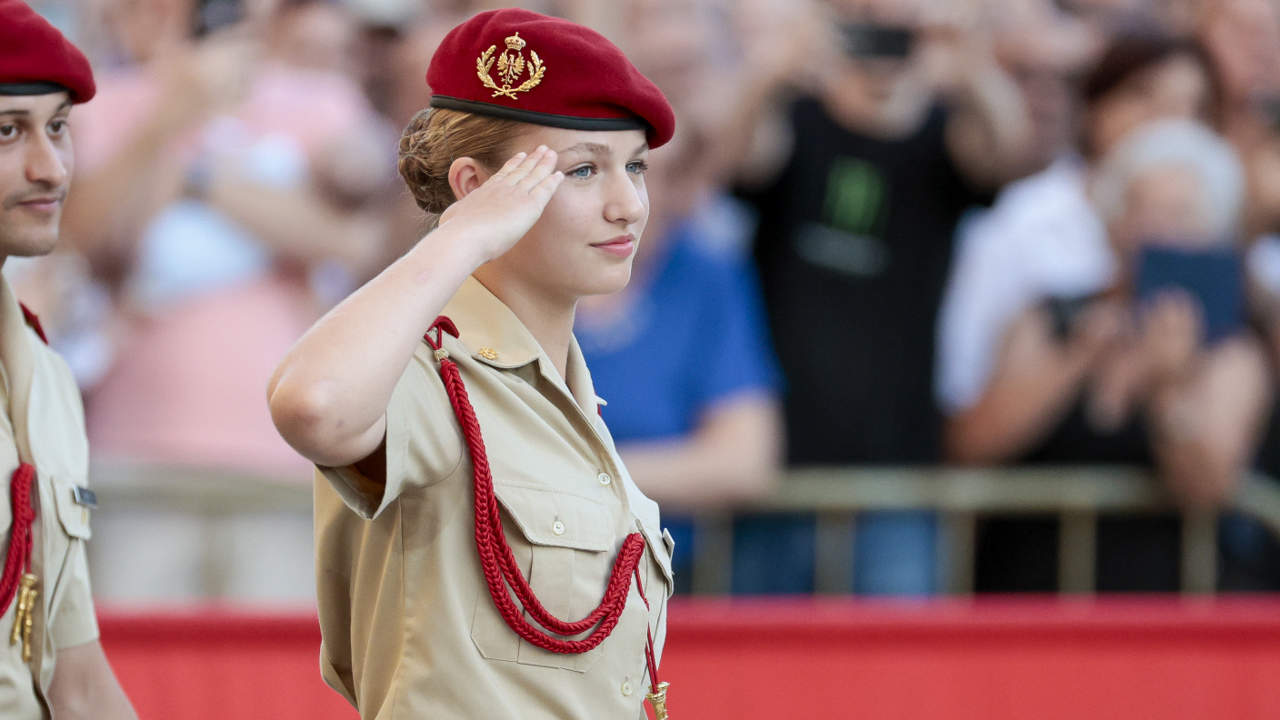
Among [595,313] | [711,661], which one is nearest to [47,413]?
[711,661]

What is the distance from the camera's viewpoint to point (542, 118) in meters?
2.13

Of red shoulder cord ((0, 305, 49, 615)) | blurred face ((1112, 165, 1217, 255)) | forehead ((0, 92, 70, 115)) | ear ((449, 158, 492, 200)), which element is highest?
blurred face ((1112, 165, 1217, 255))

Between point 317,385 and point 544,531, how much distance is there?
441mm

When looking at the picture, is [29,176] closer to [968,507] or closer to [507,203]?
[507,203]

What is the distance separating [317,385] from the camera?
176 cm

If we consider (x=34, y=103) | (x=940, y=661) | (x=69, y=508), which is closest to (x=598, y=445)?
(x=69, y=508)

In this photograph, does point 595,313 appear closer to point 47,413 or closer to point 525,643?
point 47,413

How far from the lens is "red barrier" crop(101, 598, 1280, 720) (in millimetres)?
3922

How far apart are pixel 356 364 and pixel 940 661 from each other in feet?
8.36

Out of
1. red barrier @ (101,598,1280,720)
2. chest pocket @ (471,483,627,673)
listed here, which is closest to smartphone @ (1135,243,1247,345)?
red barrier @ (101,598,1280,720)

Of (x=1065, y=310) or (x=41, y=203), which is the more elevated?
(x=1065, y=310)

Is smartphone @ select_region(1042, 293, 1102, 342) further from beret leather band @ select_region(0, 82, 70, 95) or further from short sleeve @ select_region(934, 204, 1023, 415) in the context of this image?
beret leather band @ select_region(0, 82, 70, 95)

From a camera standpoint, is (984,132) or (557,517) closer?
(557,517)

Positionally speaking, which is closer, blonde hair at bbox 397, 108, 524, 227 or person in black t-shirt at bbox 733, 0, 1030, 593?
blonde hair at bbox 397, 108, 524, 227
